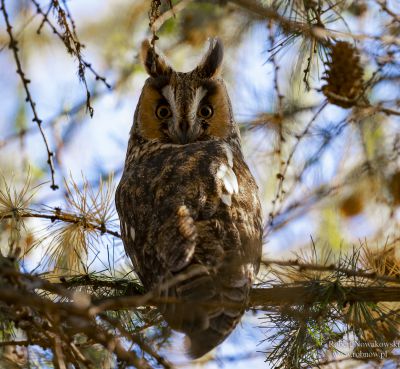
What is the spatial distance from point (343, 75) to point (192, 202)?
935mm

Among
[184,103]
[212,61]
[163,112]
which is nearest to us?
[184,103]

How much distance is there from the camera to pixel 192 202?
281 cm

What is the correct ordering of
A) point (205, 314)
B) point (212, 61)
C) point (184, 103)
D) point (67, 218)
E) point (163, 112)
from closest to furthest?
point (205, 314)
point (67, 218)
point (184, 103)
point (163, 112)
point (212, 61)

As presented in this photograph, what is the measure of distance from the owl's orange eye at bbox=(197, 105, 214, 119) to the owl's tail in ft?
4.36

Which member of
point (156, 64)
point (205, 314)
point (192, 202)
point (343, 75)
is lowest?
point (205, 314)

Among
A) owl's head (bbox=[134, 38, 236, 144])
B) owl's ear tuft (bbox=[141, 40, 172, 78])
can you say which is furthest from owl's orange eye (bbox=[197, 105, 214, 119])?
owl's ear tuft (bbox=[141, 40, 172, 78])

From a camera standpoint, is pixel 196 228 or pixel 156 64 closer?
pixel 196 228

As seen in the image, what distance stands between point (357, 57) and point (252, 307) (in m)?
1.24

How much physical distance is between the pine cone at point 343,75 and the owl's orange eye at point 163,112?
911 millimetres

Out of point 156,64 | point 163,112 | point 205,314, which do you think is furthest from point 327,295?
point 156,64

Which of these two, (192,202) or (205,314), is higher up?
(192,202)

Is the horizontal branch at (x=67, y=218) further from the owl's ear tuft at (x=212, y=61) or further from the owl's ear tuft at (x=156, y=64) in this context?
the owl's ear tuft at (x=212, y=61)

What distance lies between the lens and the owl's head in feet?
11.5

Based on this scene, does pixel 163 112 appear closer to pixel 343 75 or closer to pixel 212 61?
pixel 212 61
